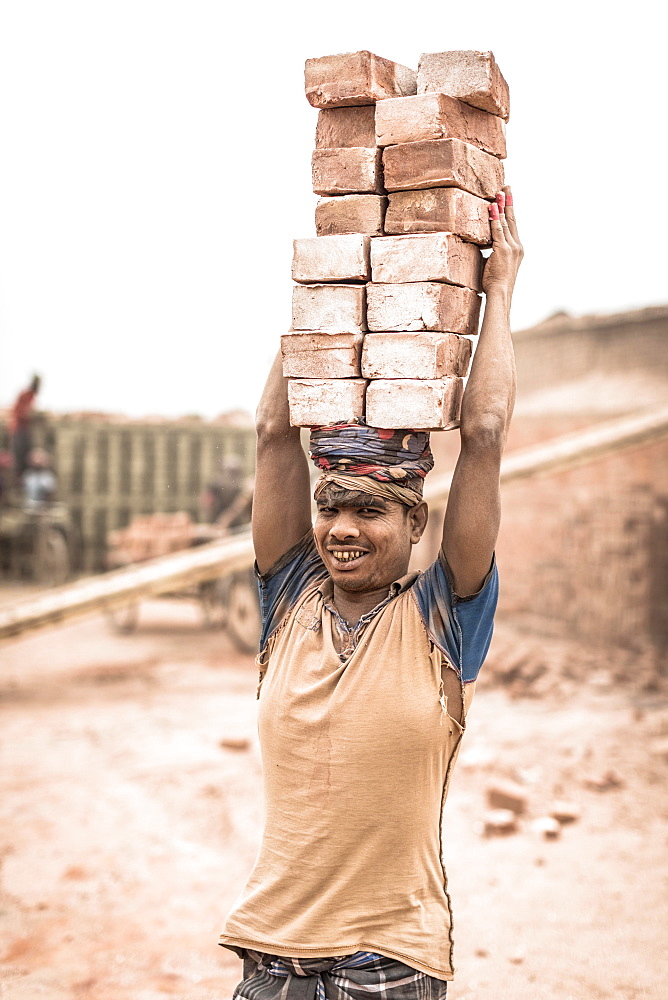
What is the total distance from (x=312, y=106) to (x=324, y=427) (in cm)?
75

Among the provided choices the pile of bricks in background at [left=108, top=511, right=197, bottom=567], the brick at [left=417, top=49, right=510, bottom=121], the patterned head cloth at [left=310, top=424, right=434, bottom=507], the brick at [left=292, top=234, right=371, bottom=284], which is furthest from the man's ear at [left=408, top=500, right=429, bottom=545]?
the pile of bricks in background at [left=108, top=511, right=197, bottom=567]

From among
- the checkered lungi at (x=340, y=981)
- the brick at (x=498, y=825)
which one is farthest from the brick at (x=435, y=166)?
the brick at (x=498, y=825)

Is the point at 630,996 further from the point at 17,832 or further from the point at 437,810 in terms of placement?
the point at 17,832

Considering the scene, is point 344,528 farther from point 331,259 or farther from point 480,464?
point 331,259

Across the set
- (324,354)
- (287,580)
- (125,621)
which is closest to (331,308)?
(324,354)

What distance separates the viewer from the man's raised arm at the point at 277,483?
2.29 metres

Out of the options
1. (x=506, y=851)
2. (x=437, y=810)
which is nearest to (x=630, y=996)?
(x=506, y=851)

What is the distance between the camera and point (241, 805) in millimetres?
5379

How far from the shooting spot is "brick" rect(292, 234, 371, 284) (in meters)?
2.21

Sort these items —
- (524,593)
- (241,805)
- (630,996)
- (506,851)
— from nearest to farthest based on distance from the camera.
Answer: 1. (630,996)
2. (506,851)
3. (241,805)
4. (524,593)

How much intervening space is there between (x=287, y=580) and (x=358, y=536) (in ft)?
0.88

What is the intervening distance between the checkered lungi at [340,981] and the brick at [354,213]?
1.53 meters

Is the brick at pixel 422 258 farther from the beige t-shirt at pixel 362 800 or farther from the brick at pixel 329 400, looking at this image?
the beige t-shirt at pixel 362 800

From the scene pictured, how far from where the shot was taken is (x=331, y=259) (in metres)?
2.23
